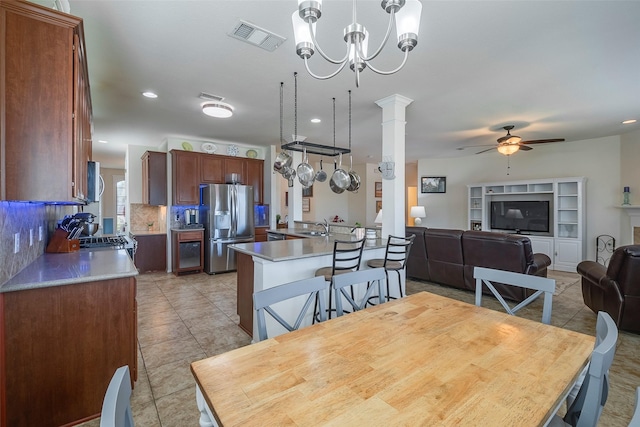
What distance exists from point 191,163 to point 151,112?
147cm

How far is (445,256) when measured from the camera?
179 inches

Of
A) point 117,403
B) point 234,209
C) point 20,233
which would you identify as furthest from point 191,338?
point 234,209

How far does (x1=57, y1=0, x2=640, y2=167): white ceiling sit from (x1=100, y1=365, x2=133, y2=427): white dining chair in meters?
2.18

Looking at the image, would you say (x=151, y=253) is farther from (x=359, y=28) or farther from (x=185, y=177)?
(x=359, y=28)

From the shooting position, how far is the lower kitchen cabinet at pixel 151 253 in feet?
18.2

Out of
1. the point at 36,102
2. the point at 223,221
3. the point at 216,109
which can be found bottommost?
the point at 223,221

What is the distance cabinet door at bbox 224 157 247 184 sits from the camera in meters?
6.03

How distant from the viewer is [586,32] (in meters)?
2.26

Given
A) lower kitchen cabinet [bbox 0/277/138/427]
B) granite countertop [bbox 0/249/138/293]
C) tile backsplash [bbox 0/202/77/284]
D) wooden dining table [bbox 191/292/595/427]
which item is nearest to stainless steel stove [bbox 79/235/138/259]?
tile backsplash [bbox 0/202/77/284]

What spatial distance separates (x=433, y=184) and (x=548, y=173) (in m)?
2.54

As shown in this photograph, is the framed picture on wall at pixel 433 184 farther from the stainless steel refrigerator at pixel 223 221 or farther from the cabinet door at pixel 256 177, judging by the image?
the stainless steel refrigerator at pixel 223 221

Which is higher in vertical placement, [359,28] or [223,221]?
[359,28]

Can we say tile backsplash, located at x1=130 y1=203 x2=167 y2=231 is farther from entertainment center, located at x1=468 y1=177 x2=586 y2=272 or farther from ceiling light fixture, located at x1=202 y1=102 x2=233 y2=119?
entertainment center, located at x1=468 y1=177 x2=586 y2=272

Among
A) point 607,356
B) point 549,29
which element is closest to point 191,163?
point 549,29
